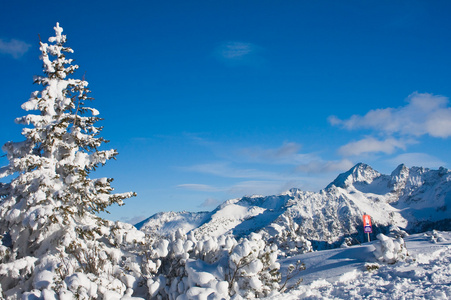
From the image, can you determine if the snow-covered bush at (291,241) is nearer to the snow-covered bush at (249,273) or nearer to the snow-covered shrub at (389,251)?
the snow-covered shrub at (389,251)

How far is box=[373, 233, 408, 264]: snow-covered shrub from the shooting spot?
11044 mm

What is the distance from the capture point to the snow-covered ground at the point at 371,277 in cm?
Result: 838

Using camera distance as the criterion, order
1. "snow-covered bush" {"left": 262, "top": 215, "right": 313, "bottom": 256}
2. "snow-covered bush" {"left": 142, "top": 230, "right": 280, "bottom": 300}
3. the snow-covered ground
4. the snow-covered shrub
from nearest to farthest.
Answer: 1. "snow-covered bush" {"left": 142, "top": 230, "right": 280, "bottom": 300}
2. the snow-covered ground
3. the snow-covered shrub
4. "snow-covered bush" {"left": 262, "top": 215, "right": 313, "bottom": 256}

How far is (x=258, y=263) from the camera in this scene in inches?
320

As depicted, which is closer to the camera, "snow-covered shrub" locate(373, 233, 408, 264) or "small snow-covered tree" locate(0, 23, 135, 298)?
"small snow-covered tree" locate(0, 23, 135, 298)

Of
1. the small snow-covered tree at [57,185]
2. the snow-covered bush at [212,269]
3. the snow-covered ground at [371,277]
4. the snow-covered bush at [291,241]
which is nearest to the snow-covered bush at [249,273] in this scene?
the snow-covered bush at [212,269]

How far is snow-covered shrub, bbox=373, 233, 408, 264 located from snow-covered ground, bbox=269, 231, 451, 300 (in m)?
0.16

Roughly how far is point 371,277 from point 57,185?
31.3ft

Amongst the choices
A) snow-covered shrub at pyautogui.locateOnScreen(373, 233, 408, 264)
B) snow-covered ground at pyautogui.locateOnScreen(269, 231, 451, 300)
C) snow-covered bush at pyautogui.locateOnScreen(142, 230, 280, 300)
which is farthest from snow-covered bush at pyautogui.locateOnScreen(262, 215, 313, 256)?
snow-covered bush at pyautogui.locateOnScreen(142, 230, 280, 300)

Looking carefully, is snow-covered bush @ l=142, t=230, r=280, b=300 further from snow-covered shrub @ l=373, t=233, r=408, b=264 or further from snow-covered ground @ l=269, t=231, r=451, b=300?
snow-covered shrub @ l=373, t=233, r=408, b=264

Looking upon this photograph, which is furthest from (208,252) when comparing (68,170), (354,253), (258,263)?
(354,253)

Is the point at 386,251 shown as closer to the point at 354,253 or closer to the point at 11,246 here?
the point at 354,253

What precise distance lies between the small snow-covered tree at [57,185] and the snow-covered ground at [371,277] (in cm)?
572

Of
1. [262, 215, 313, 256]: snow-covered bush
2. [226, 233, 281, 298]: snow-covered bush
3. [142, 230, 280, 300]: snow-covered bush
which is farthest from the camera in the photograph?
[262, 215, 313, 256]: snow-covered bush
